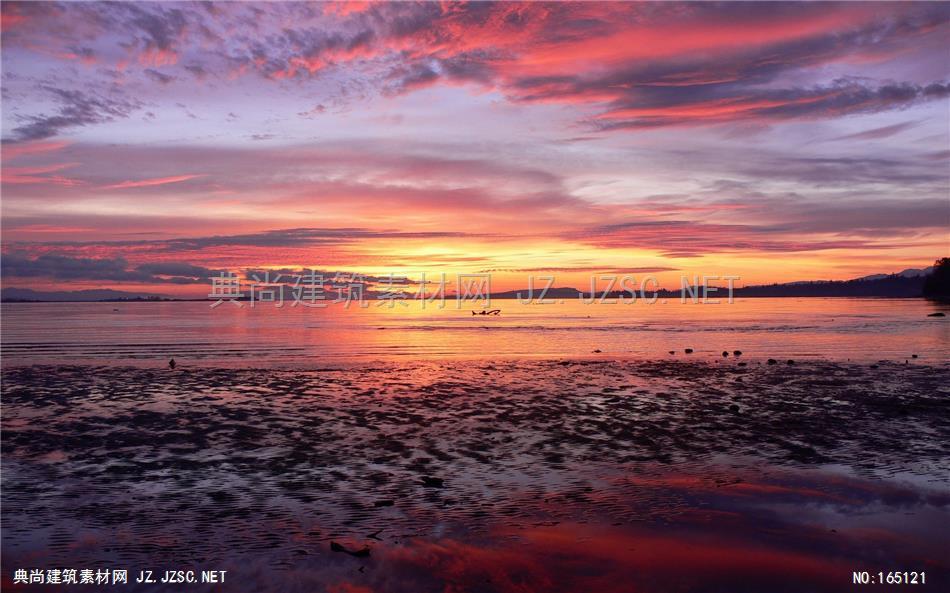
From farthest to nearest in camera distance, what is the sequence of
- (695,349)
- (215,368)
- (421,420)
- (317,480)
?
(695,349) < (215,368) < (421,420) < (317,480)

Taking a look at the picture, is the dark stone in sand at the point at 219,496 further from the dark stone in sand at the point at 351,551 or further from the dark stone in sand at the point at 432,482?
the dark stone in sand at the point at 432,482

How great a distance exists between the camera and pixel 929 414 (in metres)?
18.6

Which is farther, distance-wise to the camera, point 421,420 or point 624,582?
point 421,420

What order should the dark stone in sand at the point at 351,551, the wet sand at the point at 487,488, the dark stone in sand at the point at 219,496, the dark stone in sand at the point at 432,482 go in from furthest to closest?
the dark stone in sand at the point at 432,482 < the dark stone in sand at the point at 219,496 < the dark stone in sand at the point at 351,551 < the wet sand at the point at 487,488

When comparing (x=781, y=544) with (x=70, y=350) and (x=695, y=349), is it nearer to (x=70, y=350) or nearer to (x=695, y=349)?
(x=695, y=349)

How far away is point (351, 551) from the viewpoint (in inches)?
344

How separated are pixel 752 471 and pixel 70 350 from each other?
45.1 m

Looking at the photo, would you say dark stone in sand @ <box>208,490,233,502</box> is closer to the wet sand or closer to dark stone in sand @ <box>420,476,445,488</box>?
the wet sand

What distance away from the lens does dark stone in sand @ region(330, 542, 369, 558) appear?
8641mm

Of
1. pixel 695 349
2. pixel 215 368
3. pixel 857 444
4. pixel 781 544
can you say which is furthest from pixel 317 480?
pixel 695 349

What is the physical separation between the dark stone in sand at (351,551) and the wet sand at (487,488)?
44mm

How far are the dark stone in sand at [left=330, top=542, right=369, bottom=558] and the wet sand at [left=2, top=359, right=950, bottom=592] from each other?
0.14ft

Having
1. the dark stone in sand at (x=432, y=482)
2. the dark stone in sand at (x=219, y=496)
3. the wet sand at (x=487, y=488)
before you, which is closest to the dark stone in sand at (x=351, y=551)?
the wet sand at (x=487, y=488)

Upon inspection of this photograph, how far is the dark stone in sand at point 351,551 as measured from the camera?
8641 millimetres
